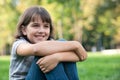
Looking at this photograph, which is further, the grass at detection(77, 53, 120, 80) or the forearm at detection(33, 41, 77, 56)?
the grass at detection(77, 53, 120, 80)

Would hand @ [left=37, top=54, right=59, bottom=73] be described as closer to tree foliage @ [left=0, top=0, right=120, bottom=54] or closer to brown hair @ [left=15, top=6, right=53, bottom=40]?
brown hair @ [left=15, top=6, right=53, bottom=40]

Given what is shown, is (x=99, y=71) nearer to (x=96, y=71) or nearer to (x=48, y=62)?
(x=96, y=71)

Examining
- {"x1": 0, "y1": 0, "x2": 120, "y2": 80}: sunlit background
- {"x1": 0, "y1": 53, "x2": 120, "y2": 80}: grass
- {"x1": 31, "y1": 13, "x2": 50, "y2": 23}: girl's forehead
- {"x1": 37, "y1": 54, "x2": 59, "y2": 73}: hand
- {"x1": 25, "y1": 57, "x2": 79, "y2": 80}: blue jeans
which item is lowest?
{"x1": 0, "y1": 0, "x2": 120, "y2": 80}: sunlit background

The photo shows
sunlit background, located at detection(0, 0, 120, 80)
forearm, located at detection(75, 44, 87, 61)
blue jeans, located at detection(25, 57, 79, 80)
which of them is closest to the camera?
blue jeans, located at detection(25, 57, 79, 80)

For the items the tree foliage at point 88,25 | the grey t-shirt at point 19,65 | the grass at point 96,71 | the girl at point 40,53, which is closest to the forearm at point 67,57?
the girl at point 40,53

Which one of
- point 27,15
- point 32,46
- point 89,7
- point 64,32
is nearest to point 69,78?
point 32,46

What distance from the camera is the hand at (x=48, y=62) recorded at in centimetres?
298

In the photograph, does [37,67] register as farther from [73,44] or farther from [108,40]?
[108,40]

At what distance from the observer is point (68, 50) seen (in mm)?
3150

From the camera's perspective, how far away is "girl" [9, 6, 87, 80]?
3002 millimetres

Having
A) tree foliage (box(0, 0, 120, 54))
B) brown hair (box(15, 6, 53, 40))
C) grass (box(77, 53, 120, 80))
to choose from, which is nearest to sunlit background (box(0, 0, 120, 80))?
tree foliage (box(0, 0, 120, 54))

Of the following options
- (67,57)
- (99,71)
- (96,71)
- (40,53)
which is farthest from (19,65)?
(99,71)

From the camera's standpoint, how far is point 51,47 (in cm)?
309

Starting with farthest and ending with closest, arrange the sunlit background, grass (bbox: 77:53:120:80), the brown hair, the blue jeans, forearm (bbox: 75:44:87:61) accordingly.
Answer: the sunlit background → grass (bbox: 77:53:120:80) → the brown hair → forearm (bbox: 75:44:87:61) → the blue jeans
